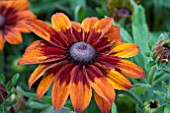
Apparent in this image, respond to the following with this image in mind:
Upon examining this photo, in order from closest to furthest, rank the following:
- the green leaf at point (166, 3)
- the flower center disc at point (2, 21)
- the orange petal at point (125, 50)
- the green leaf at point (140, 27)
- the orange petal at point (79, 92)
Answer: the orange petal at point (79, 92) → the orange petal at point (125, 50) → the green leaf at point (140, 27) → the flower center disc at point (2, 21) → the green leaf at point (166, 3)

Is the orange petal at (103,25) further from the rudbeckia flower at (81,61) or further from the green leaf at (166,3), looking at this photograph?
the green leaf at (166,3)

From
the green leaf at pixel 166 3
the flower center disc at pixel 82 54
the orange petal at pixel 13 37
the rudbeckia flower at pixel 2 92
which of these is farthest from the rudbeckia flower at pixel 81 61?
the green leaf at pixel 166 3

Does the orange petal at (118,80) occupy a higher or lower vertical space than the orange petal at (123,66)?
lower

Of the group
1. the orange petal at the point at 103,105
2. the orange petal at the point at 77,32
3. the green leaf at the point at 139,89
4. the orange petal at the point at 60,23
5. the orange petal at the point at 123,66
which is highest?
the orange petal at the point at 60,23

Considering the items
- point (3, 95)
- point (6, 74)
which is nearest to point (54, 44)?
point (3, 95)

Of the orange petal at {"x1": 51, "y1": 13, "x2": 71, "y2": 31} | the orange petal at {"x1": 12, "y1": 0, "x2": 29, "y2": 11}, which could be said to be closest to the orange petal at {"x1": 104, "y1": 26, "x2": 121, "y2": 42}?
the orange petal at {"x1": 51, "y1": 13, "x2": 71, "y2": 31}

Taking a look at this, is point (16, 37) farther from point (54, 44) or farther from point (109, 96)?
point (109, 96)
